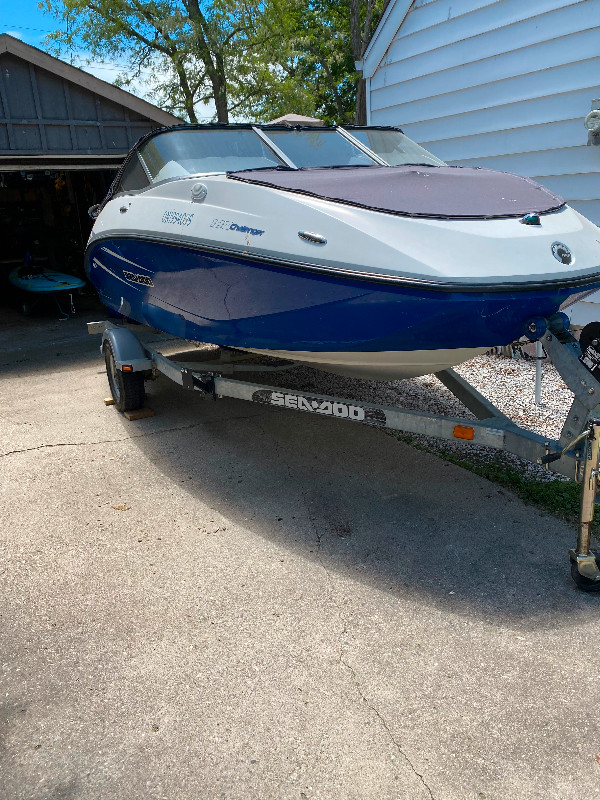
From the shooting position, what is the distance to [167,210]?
154 inches

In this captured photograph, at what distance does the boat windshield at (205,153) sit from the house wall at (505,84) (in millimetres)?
3253

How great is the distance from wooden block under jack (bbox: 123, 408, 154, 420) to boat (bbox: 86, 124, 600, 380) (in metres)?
1.00

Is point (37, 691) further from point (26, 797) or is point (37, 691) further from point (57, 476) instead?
point (57, 476)

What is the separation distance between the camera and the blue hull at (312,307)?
2.73 meters

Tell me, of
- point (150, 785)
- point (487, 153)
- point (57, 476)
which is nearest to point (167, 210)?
point (57, 476)

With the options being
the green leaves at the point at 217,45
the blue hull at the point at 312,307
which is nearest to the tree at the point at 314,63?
the green leaves at the point at 217,45

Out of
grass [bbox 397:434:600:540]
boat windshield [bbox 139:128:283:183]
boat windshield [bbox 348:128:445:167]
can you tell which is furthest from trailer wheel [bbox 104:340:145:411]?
boat windshield [bbox 348:128:445:167]

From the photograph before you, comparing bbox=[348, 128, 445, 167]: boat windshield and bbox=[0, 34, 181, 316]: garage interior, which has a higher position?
bbox=[0, 34, 181, 316]: garage interior

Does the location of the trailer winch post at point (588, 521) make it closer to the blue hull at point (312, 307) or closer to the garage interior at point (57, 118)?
the blue hull at point (312, 307)

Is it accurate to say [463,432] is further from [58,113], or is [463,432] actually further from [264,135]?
[58,113]

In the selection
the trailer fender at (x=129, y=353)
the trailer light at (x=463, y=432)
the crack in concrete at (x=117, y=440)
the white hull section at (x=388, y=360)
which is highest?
the white hull section at (x=388, y=360)

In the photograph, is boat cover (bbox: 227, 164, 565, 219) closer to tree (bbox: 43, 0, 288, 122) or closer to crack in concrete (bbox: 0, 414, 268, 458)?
crack in concrete (bbox: 0, 414, 268, 458)

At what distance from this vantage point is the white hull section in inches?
118

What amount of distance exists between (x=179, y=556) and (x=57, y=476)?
1.34 metres
